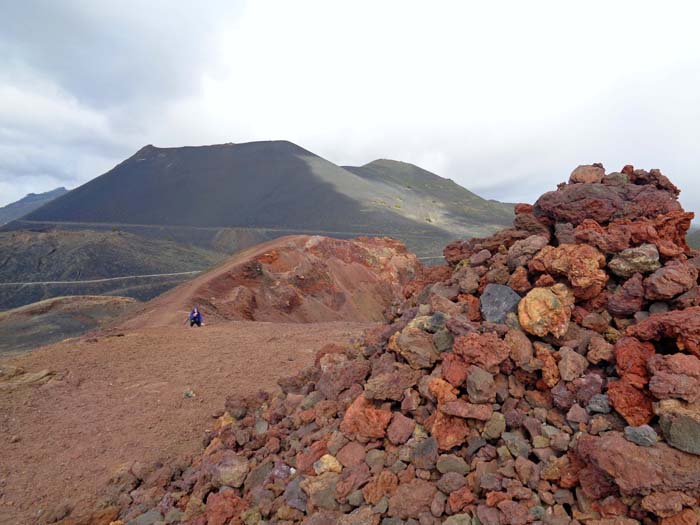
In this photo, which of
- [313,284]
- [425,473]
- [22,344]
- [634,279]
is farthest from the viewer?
[313,284]

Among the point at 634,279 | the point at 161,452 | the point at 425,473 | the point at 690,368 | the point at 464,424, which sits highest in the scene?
the point at 634,279

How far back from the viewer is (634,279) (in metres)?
3.71

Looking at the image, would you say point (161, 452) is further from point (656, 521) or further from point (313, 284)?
point (313, 284)

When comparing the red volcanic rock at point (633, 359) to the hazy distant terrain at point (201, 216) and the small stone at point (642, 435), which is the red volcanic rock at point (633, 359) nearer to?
the small stone at point (642, 435)

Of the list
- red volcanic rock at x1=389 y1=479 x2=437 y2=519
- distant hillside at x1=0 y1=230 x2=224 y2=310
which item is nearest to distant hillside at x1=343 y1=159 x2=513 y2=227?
distant hillside at x1=0 y1=230 x2=224 y2=310

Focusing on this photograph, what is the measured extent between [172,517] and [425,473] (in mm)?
2690

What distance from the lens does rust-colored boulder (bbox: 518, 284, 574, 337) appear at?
3719 mm

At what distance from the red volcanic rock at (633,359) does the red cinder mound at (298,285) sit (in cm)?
1334

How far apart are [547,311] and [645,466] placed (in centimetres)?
142

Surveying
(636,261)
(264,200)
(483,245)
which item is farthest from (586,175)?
(264,200)

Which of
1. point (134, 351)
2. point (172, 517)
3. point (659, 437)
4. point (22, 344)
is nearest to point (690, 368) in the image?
point (659, 437)

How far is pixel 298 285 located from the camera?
21422mm

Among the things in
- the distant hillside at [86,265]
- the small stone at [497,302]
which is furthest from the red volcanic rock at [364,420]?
the distant hillside at [86,265]

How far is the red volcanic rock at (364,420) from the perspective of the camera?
3.74 m
